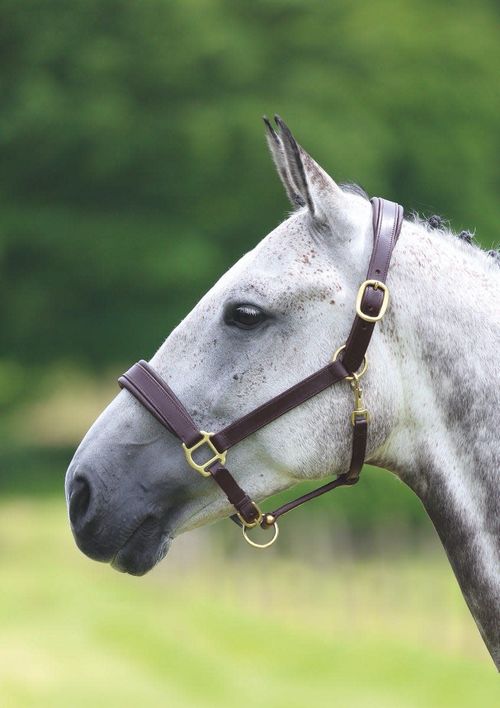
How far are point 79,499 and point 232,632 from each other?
9.68 m

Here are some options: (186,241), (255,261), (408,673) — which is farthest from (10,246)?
(255,261)

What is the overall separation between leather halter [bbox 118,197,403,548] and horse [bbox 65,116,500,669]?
0.09 ft

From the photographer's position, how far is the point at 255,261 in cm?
288

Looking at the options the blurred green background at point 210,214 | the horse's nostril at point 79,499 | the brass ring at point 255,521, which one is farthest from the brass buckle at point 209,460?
the blurred green background at point 210,214

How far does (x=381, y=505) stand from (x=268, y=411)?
11.1 m

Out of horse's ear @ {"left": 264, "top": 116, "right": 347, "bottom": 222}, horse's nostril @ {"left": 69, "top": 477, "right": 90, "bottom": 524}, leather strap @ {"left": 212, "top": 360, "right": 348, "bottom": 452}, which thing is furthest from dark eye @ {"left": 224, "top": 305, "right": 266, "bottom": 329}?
horse's nostril @ {"left": 69, "top": 477, "right": 90, "bottom": 524}

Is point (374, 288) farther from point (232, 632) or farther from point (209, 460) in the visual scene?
point (232, 632)

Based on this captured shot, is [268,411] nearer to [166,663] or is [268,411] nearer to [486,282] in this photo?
[486,282]

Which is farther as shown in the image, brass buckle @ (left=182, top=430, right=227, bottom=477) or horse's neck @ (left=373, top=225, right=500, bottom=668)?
brass buckle @ (left=182, top=430, right=227, bottom=477)

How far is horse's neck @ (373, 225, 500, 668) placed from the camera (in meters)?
2.72

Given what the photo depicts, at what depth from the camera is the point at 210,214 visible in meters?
13.3

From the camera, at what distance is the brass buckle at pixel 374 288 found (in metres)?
2.73

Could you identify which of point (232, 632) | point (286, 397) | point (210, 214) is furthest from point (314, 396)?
point (210, 214)

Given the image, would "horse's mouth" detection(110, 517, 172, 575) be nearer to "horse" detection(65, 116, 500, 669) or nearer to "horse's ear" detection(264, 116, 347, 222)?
"horse" detection(65, 116, 500, 669)
